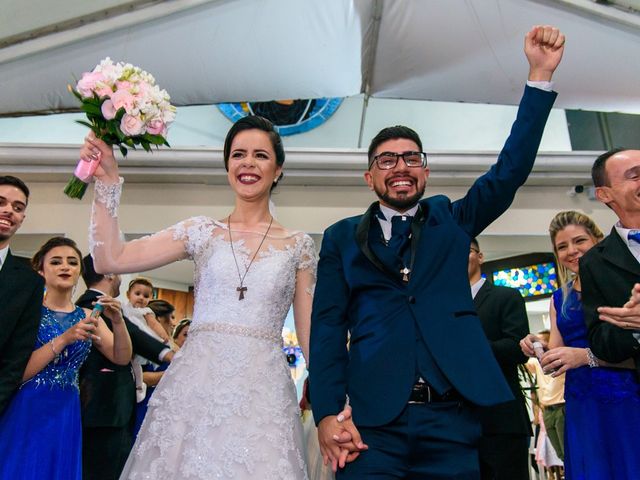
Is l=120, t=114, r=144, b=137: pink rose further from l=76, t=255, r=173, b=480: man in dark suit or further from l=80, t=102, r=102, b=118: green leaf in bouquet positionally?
l=76, t=255, r=173, b=480: man in dark suit

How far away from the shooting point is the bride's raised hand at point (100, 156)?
2.48 m

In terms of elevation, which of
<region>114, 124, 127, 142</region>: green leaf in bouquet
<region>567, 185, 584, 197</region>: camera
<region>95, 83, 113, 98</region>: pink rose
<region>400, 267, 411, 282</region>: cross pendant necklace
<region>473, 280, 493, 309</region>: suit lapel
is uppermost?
<region>567, 185, 584, 197</region>: camera

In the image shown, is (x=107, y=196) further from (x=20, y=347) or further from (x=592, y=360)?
(x=592, y=360)

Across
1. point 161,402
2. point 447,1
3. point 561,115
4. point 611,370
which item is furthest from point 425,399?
point 561,115

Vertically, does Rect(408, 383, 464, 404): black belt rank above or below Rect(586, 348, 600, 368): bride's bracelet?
below

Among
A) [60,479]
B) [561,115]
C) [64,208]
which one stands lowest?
[60,479]

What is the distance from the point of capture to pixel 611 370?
9.13 feet

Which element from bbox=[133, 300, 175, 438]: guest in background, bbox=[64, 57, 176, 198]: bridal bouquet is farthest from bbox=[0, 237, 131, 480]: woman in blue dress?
bbox=[64, 57, 176, 198]: bridal bouquet

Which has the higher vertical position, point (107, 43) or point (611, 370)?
point (107, 43)

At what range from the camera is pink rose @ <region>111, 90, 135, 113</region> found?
2.45 m

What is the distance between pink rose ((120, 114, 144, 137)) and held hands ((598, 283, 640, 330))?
1875 millimetres

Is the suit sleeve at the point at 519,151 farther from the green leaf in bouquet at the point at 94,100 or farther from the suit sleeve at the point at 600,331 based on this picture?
the green leaf in bouquet at the point at 94,100

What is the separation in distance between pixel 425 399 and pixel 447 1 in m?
4.10

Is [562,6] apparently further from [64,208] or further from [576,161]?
[64,208]
